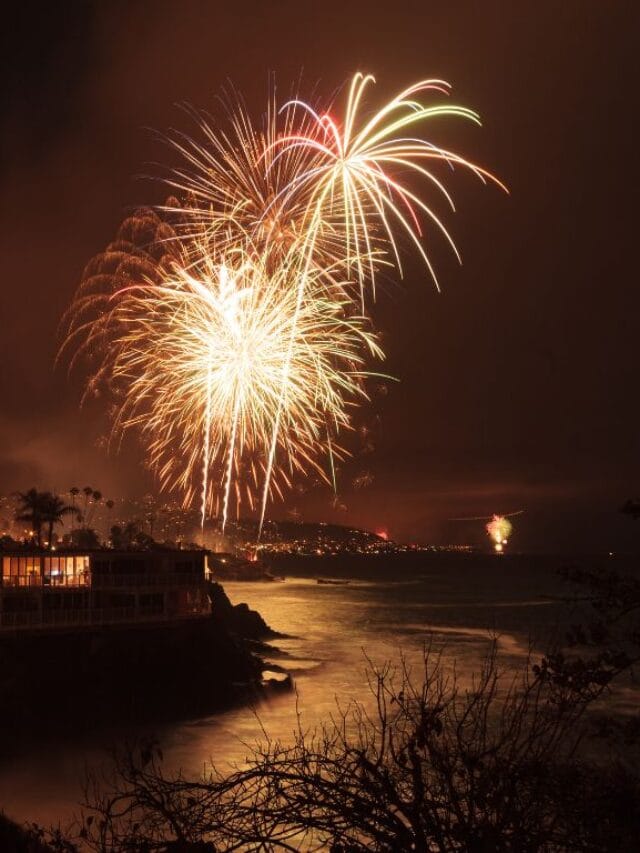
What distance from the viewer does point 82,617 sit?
40688 millimetres

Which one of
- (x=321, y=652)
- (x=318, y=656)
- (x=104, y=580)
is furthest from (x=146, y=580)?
(x=321, y=652)

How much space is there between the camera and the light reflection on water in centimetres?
3072

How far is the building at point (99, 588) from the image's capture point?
40.5 meters

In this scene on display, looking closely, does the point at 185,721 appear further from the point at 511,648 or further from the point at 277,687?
the point at 511,648

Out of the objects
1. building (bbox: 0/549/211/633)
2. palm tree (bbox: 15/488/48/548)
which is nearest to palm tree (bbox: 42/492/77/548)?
palm tree (bbox: 15/488/48/548)

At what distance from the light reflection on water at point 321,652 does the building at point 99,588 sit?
6058 millimetres

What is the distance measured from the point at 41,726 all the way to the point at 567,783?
3071cm

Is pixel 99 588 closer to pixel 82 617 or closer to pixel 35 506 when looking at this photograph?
pixel 82 617

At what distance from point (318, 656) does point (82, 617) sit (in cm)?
3172

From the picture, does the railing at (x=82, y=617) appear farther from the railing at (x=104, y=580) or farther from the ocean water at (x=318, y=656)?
the ocean water at (x=318, y=656)

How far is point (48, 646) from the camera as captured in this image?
39.1 metres

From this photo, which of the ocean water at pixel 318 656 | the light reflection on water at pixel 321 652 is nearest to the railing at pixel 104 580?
the ocean water at pixel 318 656

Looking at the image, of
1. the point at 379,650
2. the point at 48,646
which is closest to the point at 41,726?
the point at 48,646

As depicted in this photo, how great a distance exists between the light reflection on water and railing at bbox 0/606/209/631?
18.7ft
